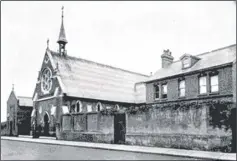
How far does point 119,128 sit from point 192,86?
8.39 metres

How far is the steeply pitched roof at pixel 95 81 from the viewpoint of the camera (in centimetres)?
3550

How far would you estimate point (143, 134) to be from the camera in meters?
21.7

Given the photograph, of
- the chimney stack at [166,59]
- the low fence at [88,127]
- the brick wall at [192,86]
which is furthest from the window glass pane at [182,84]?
the low fence at [88,127]

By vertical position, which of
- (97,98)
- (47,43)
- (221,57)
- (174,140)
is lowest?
(174,140)

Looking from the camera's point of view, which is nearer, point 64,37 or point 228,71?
point 228,71

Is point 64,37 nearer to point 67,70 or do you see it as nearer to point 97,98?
point 67,70

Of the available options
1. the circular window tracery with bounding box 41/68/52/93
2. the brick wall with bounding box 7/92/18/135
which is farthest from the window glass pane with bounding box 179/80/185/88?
the brick wall with bounding box 7/92/18/135

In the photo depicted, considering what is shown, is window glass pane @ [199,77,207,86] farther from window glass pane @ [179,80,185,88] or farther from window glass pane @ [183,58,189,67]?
window glass pane @ [183,58,189,67]

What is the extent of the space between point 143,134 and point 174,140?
300cm

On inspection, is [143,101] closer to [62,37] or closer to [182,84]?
[182,84]

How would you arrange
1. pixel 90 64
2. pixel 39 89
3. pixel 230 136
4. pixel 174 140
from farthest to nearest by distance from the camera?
pixel 90 64, pixel 39 89, pixel 174 140, pixel 230 136

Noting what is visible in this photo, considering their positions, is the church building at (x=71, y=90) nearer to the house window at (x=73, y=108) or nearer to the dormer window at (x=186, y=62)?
the house window at (x=73, y=108)

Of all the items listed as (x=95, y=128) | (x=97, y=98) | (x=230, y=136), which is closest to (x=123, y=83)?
(x=97, y=98)

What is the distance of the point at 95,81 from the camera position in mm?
39312
